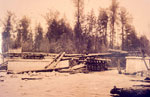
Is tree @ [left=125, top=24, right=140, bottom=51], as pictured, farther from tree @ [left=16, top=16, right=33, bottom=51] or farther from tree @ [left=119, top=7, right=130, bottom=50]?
tree @ [left=16, top=16, right=33, bottom=51]

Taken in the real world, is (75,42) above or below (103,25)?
below

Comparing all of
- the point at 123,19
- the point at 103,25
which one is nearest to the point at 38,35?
the point at 103,25

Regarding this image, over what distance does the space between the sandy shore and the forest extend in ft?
1.06

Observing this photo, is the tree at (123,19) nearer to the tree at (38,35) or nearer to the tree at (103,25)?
the tree at (103,25)

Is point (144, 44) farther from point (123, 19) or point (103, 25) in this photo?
point (103, 25)

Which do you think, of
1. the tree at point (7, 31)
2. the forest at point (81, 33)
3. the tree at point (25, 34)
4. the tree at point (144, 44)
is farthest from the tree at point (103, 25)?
the tree at point (7, 31)

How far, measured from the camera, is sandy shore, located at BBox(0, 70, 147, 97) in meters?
2.51

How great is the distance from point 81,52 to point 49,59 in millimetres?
419

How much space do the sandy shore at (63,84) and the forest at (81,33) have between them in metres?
0.32

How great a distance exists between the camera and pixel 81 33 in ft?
9.32

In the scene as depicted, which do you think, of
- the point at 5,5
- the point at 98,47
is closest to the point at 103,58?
the point at 98,47

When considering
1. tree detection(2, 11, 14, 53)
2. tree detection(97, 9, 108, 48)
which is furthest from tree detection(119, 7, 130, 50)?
tree detection(2, 11, 14, 53)

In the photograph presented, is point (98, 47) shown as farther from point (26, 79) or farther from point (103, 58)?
point (26, 79)

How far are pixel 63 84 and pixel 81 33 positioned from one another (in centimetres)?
64
